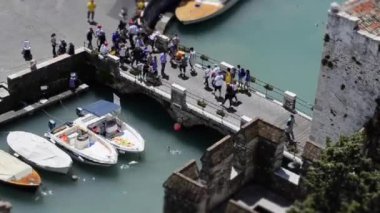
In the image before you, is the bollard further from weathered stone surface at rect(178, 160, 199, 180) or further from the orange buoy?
weathered stone surface at rect(178, 160, 199, 180)

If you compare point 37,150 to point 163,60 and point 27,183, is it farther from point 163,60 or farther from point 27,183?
point 163,60

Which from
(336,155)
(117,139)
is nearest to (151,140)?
(117,139)

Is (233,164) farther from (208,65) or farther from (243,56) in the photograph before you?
(243,56)

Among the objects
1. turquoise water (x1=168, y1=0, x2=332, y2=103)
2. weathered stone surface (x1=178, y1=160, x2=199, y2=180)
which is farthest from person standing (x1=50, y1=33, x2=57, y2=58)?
weathered stone surface (x1=178, y1=160, x2=199, y2=180)

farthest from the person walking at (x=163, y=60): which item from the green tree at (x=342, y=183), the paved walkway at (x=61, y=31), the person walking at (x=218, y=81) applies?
the green tree at (x=342, y=183)

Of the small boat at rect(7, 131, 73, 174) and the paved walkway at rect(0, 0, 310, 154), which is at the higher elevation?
the paved walkway at rect(0, 0, 310, 154)
